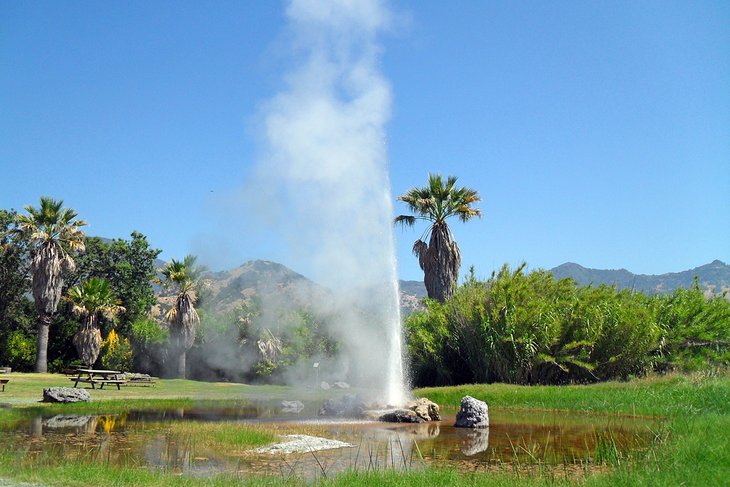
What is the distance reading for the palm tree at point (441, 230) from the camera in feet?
128

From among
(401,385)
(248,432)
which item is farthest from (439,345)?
(248,432)

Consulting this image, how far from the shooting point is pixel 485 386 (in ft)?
89.7

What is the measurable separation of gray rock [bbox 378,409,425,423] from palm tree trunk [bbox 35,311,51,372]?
123ft

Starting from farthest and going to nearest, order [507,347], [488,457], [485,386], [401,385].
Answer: [507,347] < [485,386] < [401,385] < [488,457]

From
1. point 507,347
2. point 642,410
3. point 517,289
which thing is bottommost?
point 642,410

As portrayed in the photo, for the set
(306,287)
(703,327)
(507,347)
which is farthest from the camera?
(306,287)

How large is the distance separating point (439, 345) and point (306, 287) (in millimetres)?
34091

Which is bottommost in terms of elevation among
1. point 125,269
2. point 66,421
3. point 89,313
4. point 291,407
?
point 291,407

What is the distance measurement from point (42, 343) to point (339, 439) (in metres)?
41.0

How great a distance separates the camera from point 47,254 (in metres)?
48.8

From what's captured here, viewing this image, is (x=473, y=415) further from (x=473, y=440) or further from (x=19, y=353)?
(x=19, y=353)

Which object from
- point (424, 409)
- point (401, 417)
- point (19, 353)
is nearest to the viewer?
point (401, 417)

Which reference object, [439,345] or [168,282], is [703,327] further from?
[168,282]

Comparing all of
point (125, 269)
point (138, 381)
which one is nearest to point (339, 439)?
point (138, 381)
